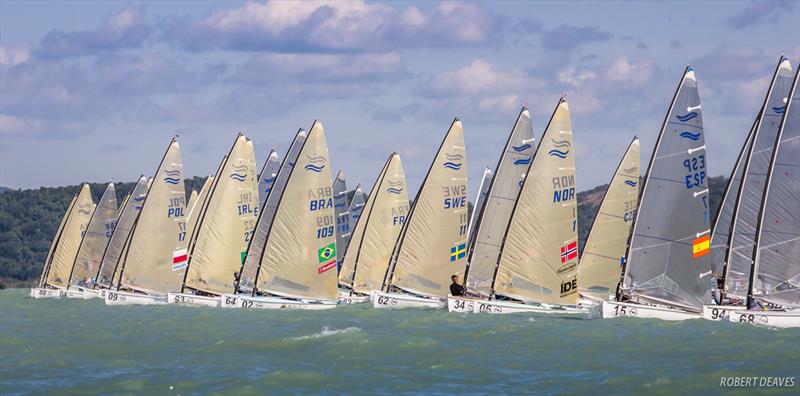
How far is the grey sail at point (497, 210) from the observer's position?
160ft

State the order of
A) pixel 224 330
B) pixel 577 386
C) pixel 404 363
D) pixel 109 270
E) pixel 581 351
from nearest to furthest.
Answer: pixel 577 386 < pixel 404 363 < pixel 581 351 < pixel 224 330 < pixel 109 270

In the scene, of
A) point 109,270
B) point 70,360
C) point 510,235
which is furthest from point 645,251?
point 109,270

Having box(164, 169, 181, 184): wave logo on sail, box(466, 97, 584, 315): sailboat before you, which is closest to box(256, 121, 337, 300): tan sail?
box(466, 97, 584, 315): sailboat

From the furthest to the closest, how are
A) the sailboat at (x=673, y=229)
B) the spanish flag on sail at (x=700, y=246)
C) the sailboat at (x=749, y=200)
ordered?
the spanish flag on sail at (x=700, y=246)
the sailboat at (x=673, y=229)
the sailboat at (x=749, y=200)

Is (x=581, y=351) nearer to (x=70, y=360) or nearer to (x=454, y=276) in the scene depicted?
(x=70, y=360)

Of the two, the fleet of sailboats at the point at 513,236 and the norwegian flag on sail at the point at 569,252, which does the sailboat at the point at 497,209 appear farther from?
the norwegian flag on sail at the point at 569,252

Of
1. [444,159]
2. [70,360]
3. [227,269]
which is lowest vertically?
[70,360]

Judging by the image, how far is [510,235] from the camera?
4556 cm

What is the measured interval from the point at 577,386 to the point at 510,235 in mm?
18250

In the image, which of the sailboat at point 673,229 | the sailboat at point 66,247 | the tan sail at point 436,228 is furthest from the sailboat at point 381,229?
the sailboat at point 66,247

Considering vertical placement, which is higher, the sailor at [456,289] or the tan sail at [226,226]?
the tan sail at [226,226]

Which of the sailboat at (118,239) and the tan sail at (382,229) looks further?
the sailboat at (118,239)

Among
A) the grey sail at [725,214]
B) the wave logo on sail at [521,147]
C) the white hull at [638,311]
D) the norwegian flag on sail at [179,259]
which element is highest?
the wave logo on sail at [521,147]

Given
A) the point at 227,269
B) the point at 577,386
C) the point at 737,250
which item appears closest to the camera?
the point at 577,386
